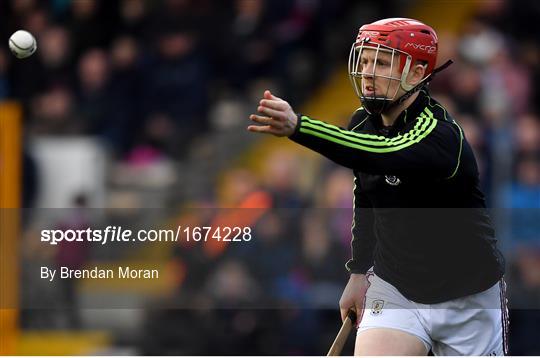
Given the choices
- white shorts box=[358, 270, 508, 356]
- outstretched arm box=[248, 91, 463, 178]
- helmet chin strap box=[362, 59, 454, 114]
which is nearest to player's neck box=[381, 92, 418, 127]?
helmet chin strap box=[362, 59, 454, 114]

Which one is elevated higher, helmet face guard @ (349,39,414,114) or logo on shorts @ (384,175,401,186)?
helmet face guard @ (349,39,414,114)

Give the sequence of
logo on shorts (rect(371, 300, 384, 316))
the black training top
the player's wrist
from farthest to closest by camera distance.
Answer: logo on shorts (rect(371, 300, 384, 316)), the black training top, the player's wrist

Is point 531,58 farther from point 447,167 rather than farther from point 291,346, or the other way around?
point 447,167

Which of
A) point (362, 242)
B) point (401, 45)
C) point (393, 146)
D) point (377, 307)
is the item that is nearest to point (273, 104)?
point (393, 146)

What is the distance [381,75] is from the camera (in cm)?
488

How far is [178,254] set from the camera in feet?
27.5

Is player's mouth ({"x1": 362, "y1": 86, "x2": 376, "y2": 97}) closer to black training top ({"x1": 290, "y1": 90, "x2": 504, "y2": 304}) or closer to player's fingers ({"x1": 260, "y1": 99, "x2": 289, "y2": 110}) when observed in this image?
black training top ({"x1": 290, "y1": 90, "x2": 504, "y2": 304})

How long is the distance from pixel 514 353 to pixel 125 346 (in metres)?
2.63

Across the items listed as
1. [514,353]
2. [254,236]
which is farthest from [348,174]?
[514,353]

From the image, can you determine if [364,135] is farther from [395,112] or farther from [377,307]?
[377,307]

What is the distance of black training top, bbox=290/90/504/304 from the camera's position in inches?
183

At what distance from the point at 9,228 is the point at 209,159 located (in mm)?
2260

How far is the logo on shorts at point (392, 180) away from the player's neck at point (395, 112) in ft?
0.72

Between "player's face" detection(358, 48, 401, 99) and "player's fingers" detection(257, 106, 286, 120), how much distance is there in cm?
73
